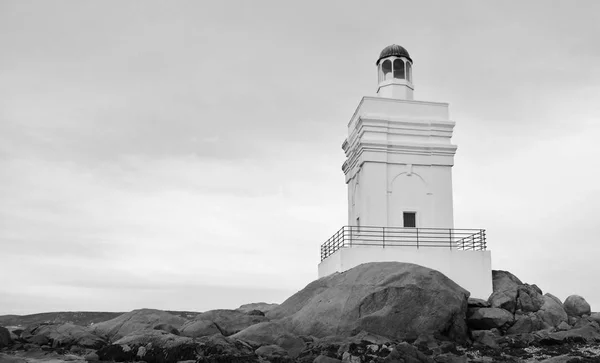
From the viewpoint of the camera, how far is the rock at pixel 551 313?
76.8 ft

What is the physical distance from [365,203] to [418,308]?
838 cm

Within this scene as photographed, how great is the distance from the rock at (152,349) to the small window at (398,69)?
18285 mm

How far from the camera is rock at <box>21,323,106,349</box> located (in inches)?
820

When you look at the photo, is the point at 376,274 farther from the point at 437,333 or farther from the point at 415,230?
the point at 415,230

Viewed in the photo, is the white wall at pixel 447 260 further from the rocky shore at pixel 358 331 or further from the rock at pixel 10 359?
the rock at pixel 10 359

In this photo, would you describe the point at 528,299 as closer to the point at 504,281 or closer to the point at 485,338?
the point at 504,281

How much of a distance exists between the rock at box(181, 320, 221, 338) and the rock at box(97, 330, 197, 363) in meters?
1.81

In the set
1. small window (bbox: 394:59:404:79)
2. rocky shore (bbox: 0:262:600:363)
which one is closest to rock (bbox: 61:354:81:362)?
rocky shore (bbox: 0:262:600:363)

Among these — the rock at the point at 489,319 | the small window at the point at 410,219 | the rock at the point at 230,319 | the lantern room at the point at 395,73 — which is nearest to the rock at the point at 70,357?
the rock at the point at 230,319

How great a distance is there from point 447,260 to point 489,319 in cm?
385

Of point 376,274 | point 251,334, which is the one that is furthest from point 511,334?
point 251,334

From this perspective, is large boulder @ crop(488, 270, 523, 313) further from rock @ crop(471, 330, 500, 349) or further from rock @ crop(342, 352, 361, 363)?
rock @ crop(342, 352, 361, 363)

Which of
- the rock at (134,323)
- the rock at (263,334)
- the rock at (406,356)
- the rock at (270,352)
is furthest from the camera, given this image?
the rock at (134,323)

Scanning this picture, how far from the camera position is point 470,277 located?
25516mm
